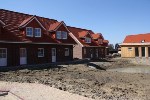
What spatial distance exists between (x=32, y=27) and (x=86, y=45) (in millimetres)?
16549

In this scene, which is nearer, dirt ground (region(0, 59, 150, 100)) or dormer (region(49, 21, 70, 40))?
dirt ground (region(0, 59, 150, 100))

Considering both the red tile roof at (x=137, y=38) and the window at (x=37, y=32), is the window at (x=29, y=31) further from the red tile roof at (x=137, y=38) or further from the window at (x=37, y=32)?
the red tile roof at (x=137, y=38)

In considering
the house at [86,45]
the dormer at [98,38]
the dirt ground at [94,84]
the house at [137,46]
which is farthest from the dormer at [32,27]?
the house at [137,46]

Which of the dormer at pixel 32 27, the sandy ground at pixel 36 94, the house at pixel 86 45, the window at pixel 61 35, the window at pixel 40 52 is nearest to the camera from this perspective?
the sandy ground at pixel 36 94

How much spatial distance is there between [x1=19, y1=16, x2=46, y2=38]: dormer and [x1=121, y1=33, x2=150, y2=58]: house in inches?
938

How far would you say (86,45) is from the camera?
148 feet

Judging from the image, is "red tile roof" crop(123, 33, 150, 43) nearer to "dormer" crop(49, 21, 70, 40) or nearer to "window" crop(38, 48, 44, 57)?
"dormer" crop(49, 21, 70, 40)

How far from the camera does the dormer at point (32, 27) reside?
1166 inches

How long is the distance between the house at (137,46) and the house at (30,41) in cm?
1674

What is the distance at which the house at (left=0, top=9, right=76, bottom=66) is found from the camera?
2683 cm

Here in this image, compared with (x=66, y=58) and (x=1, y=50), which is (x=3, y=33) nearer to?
(x=1, y=50)

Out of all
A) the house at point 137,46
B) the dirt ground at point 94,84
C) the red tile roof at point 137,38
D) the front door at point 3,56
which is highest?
the red tile roof at point 137,38

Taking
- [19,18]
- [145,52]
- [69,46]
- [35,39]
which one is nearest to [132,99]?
[35,39]

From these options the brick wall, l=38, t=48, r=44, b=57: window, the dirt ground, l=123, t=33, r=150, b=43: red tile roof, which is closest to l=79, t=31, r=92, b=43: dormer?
the brick wall
